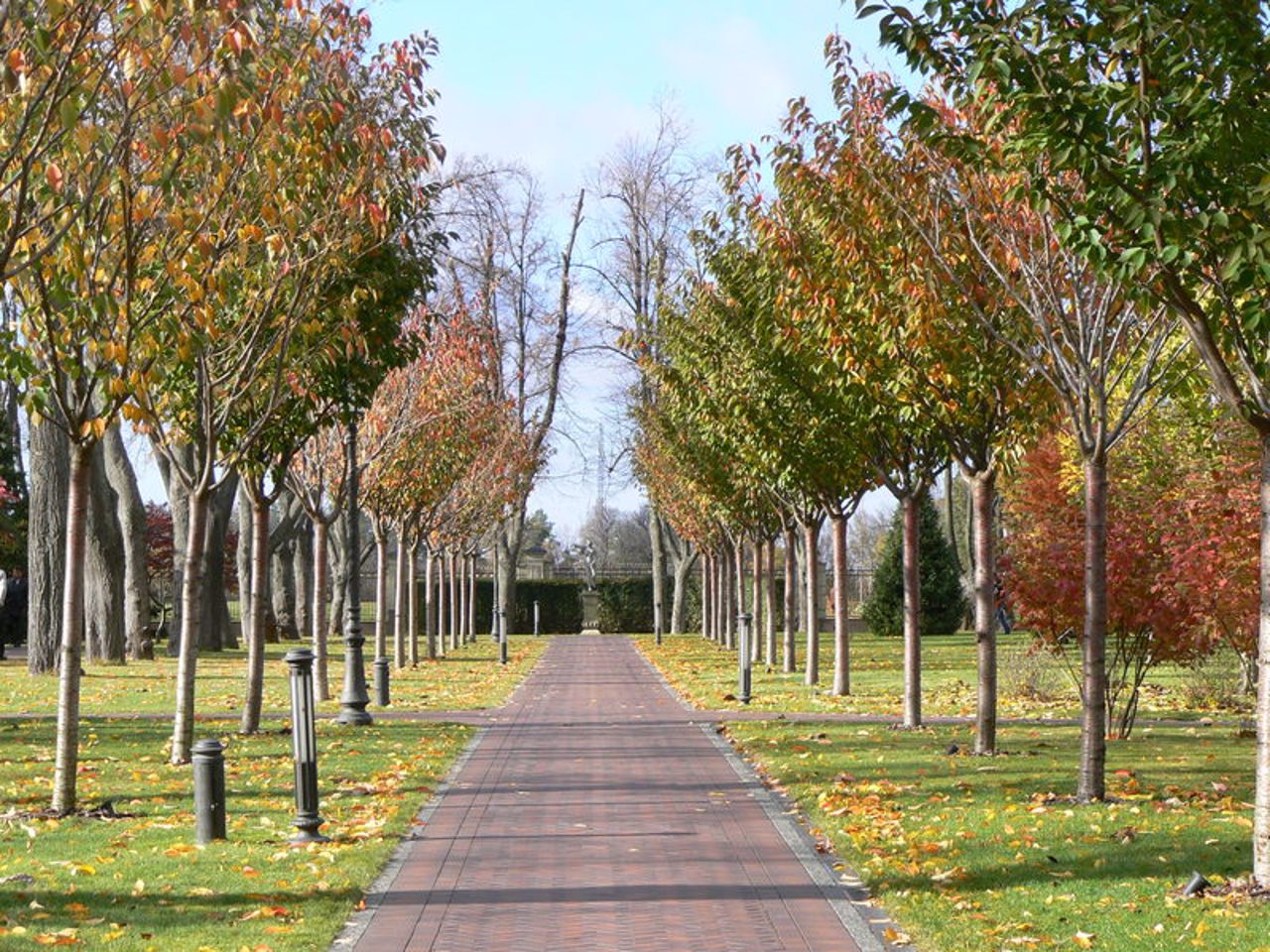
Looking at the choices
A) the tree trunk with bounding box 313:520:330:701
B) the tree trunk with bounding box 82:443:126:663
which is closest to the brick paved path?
the tree trunk with bounding box 313:520:330:701

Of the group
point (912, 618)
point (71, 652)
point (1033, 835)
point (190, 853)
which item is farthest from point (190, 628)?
point (912, 618)

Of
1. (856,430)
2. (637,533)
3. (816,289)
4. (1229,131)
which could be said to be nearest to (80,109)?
(1229,131)

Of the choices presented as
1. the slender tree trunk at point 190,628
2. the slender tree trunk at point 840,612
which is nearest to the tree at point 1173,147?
the slender tree trunk at point 190,628

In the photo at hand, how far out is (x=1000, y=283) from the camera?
13.5 m

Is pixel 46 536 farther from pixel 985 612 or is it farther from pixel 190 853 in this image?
pixel 190 853

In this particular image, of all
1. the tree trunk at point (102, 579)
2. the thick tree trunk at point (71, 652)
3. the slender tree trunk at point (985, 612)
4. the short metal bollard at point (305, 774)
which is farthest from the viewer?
the tree trunk at point (102, 579)

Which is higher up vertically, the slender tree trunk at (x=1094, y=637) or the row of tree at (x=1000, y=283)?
the row of tree at (x=1000, y=283)

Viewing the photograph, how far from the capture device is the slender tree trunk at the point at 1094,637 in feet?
39.3

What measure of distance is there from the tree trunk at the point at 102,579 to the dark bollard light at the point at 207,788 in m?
23.6

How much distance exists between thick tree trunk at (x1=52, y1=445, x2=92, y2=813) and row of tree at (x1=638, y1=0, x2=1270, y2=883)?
6.35 metres

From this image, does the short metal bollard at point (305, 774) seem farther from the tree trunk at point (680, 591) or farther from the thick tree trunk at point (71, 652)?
the tree trunk at point (680, 591)

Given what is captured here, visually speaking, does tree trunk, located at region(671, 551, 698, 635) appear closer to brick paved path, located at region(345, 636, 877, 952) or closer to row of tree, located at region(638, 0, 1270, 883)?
row of tree, located at region(638, 0, 1270, 883)

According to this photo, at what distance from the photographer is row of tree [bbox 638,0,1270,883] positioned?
341 inches

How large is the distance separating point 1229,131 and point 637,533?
4655 inches
